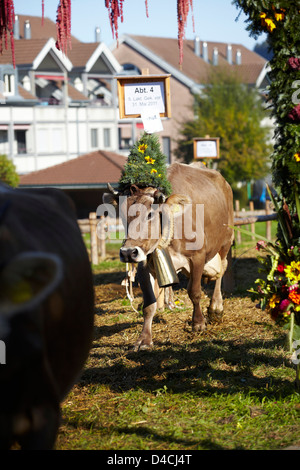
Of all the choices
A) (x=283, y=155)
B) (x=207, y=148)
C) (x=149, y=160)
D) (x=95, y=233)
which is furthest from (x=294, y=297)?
(x=95, y=233)

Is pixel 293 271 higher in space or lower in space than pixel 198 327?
higher

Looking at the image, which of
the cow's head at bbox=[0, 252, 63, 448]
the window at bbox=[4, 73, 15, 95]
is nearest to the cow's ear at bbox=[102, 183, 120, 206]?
the cow's head at bbox=[0, 252, 63, 448]

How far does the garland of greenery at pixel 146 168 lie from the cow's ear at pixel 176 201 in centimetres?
9

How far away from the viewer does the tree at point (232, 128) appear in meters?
37.3

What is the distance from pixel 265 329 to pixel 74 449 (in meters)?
3.88

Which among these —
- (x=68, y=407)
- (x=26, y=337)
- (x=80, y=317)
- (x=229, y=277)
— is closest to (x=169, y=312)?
(x=229, y=277)

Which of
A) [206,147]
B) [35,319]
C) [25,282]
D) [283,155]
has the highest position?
[206,147]

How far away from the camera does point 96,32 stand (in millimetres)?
45531

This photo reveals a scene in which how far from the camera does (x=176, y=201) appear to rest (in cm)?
714

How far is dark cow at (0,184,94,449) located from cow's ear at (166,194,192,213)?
3591 millimetres

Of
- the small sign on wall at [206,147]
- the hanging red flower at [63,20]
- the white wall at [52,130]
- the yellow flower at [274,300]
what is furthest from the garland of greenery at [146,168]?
the white wall at [52,130]

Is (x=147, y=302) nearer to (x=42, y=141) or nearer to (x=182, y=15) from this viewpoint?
(x=182, y=15)

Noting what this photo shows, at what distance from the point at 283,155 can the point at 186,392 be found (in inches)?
84.6
